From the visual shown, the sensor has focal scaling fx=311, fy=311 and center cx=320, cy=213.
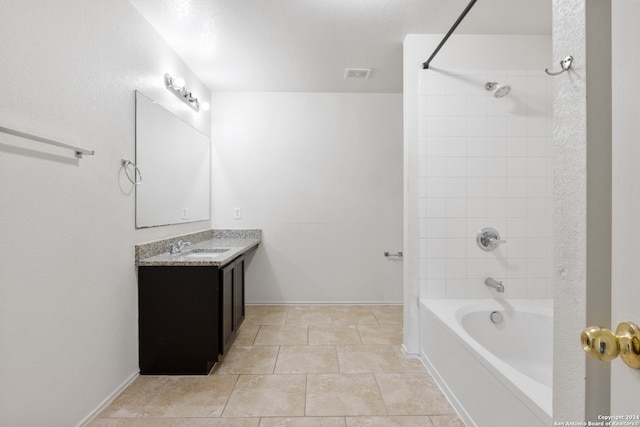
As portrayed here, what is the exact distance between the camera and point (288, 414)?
5.66 feet

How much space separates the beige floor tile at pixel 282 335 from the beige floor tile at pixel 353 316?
1.32 feet

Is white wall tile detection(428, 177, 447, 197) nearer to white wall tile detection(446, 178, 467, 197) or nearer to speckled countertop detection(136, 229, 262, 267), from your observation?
white wall tile detection(446, 178, 467, 197)

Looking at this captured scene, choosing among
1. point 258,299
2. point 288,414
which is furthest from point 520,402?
point 258,299

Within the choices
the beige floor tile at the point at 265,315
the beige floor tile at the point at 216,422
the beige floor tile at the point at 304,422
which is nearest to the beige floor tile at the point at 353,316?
the beige floor tile at the point at 265,315

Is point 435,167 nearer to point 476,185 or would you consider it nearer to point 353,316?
point 476,185

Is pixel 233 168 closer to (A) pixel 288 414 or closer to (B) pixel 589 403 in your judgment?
(A) pixel 288 414

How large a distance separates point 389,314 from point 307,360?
1.33m

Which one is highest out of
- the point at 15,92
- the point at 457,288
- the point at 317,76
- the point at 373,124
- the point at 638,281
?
the point at 317,76

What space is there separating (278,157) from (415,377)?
2.60 m

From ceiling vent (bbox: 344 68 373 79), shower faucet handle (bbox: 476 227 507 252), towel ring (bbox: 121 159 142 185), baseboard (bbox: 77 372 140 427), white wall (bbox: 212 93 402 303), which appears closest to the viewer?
baseboard (bbox: 77 372 140 427)

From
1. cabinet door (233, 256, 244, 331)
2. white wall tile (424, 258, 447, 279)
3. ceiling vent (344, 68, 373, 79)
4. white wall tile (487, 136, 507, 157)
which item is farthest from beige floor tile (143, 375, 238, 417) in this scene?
ceiling vent (344, 68, 373, 79)

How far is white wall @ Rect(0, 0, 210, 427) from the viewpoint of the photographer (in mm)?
1254

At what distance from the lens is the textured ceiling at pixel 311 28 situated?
207 cm

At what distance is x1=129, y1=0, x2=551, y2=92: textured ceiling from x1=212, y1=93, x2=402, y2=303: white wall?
562 millimetres
